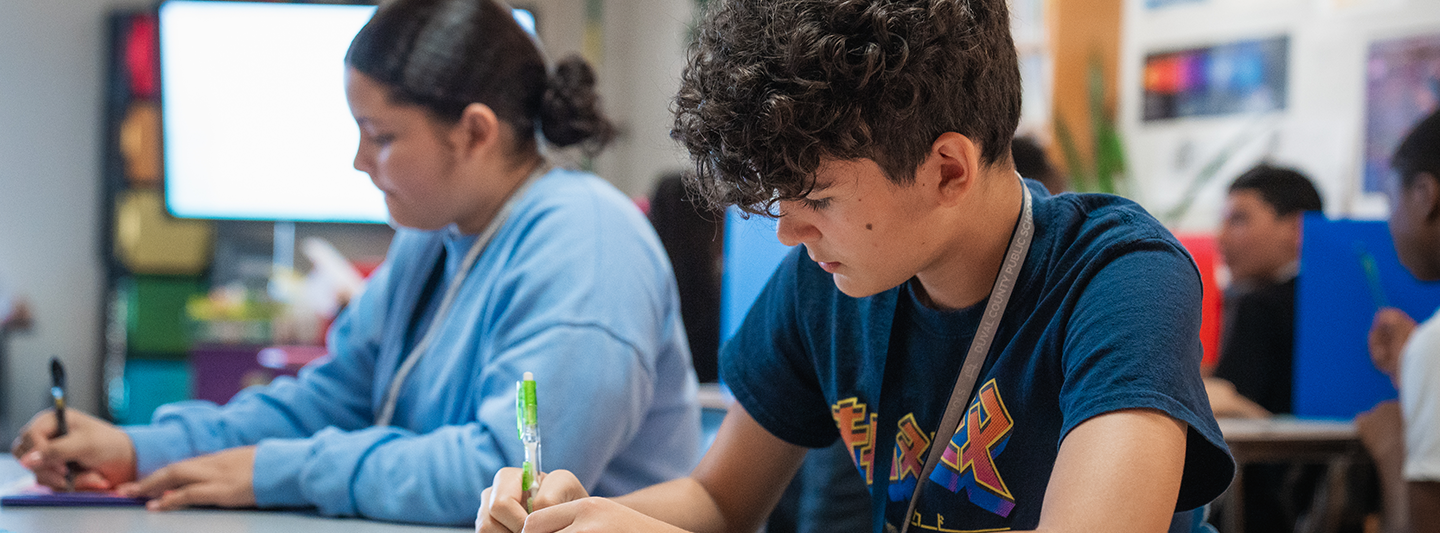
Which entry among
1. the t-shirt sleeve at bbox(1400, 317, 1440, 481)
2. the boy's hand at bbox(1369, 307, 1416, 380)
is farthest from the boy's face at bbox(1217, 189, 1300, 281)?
the t-shirt sleeve at bbox(1400, 317, 1440, 481)

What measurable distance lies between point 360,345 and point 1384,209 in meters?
3.18

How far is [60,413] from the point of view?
1217 mm

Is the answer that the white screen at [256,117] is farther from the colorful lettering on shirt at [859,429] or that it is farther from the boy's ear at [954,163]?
the boy's ear at [954,163]

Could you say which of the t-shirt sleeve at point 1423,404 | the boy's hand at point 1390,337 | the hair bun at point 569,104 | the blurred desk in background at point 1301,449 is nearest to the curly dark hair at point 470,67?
the hair bun at point 569,104

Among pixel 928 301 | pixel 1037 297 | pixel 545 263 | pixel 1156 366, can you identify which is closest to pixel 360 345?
pixel 545 263

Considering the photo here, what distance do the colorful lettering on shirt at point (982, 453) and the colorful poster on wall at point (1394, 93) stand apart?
3.07m

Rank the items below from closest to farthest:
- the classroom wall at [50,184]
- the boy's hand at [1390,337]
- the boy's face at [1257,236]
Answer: the boy's hand at [1390,337] < the boy's face at [1257,236] < the classroom wall at [50,184]

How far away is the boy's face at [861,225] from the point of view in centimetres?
75

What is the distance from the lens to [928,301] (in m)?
0.89

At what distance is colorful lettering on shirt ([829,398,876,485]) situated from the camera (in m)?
0.92

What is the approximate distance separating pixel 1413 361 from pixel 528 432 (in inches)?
75.7

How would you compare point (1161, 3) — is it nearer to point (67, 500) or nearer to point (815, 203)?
point (815, 203)

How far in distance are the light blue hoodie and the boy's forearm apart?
0.12 m

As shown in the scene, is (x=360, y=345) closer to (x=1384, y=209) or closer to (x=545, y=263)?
(x=545, y=263)
